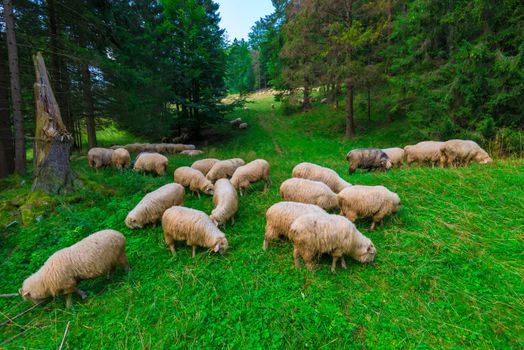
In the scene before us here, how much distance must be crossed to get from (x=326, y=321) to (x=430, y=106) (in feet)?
44.6

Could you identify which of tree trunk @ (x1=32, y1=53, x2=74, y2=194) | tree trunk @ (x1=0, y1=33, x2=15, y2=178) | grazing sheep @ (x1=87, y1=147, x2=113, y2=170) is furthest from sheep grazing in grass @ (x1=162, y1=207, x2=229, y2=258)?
tree trunk @ (x1=0, y1=33, x2=15, y2=178)

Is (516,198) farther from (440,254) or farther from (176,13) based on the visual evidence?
(176,13)

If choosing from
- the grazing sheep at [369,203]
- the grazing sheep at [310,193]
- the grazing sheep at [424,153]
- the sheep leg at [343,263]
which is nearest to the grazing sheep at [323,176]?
the grazing sheep at [310,193]

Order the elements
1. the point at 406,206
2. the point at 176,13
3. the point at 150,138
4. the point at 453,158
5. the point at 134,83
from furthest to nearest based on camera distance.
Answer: the point at 150,138 < the point at 176,13 < the point at 134,83 < the point at 453,158 < the point at 406,206

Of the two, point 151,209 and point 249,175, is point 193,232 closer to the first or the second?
point 151,209

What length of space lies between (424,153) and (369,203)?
6.81m

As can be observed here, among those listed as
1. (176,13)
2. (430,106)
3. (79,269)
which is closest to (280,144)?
(430,106)

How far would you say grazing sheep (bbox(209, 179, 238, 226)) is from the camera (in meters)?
5.31

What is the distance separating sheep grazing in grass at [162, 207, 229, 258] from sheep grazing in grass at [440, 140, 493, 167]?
9.51m

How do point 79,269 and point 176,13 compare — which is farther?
point 176,13

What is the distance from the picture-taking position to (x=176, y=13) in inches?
693

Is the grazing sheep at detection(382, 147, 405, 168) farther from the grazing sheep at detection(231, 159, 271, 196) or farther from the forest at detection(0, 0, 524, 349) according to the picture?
the grazing sheep at detection(231, 159, 271, 196)

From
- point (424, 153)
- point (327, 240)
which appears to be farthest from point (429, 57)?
point (327, 240)

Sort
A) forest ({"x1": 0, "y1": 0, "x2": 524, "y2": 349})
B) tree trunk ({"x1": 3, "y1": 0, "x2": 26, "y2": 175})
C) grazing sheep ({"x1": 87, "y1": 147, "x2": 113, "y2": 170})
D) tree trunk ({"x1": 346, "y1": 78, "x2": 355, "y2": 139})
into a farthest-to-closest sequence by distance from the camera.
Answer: tree trunk ({"x1": 346, "y1": 78, "x2": 355, "y2": 139}) → grazing sheep ({"x1": 87, "y1": 147, "x2": 113, "y2": 170}) → tree trunk ({"x1": 3, "y1": 0, "x2": 26, "y2": 175}) → forest ({"x1": 0, "y1": 0, "x2": 524, "y2": 349})
